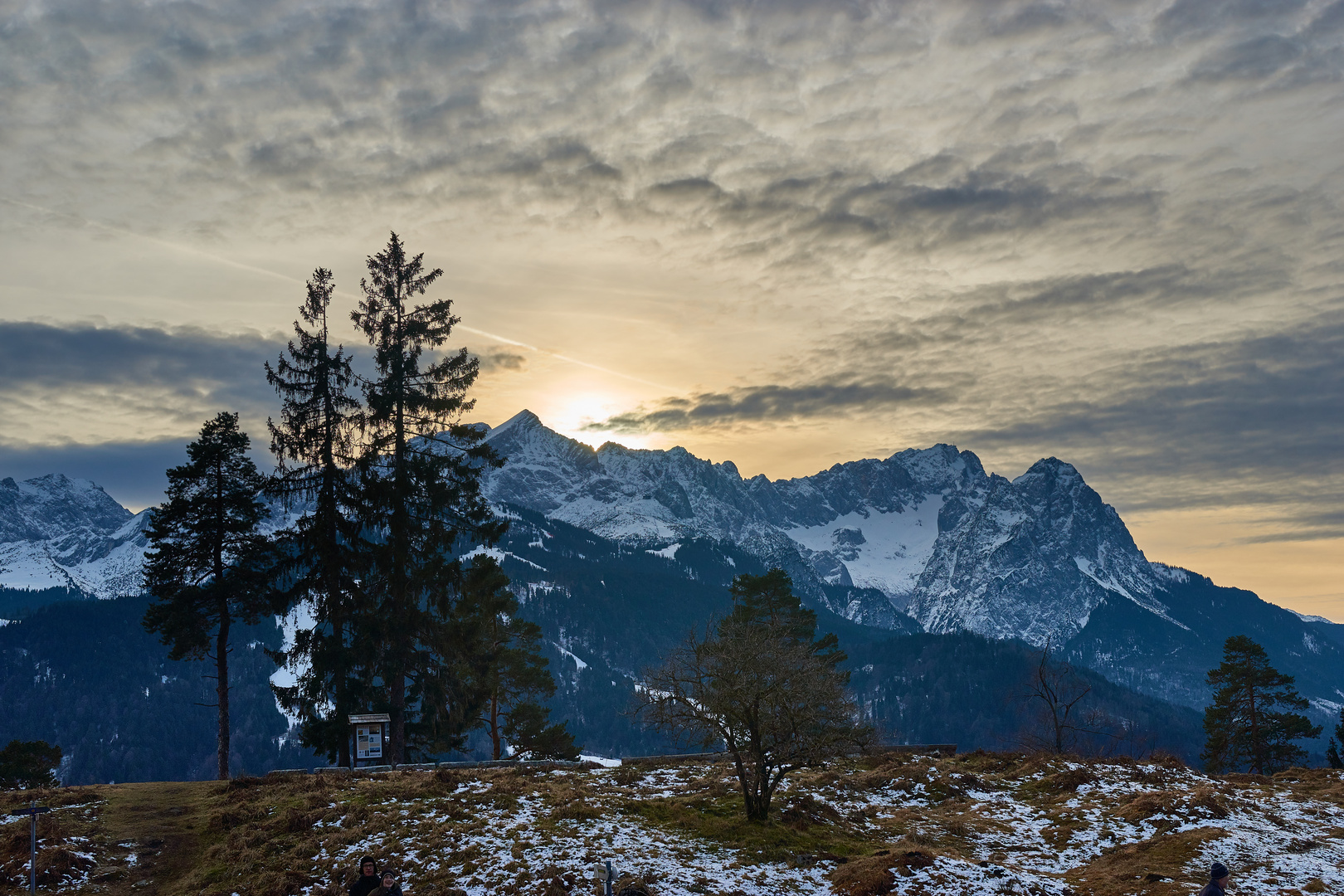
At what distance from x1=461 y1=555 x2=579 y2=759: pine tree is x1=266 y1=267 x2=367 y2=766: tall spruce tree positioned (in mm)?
6128

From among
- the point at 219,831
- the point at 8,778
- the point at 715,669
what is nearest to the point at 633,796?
the point at 715,669

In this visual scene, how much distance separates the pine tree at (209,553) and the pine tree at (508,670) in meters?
10.3

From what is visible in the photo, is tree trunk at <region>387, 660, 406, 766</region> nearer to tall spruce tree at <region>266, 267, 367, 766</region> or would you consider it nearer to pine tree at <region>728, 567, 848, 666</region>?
tall spruce tree at <region>266, 267, 367, 766</region>

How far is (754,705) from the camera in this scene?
1201 inches

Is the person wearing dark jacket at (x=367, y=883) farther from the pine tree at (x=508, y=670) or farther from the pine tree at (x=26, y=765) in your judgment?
the pine tree at (x=26, y=765)

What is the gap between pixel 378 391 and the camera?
44.0 meters

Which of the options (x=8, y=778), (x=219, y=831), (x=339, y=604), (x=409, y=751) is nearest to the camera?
(x=219, y=831)

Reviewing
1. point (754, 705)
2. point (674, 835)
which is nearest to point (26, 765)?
point (674, 835)

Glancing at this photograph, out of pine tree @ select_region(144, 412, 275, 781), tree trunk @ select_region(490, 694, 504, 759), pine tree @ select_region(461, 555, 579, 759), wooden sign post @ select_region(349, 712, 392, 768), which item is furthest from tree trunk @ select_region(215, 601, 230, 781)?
tree trunk @ select_region(490, 694, 504, 759)

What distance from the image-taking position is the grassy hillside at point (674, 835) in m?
25.2

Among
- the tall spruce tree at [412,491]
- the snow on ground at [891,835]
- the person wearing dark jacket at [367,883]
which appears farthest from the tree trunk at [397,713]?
the person wearing dark jacket at [367,883]

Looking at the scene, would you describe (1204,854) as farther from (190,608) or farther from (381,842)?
(190,608)

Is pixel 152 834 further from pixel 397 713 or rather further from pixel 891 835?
pixel 891 835

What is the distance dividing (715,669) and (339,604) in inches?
843
